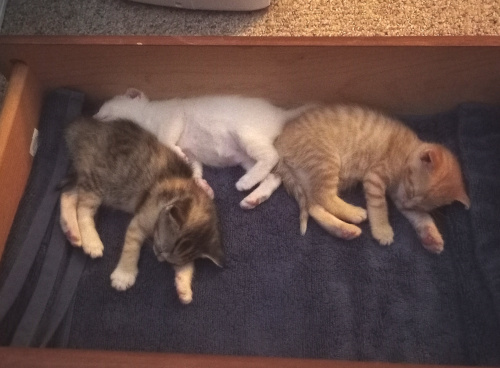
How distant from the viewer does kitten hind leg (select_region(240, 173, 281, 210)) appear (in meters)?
1.46

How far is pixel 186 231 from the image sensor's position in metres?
1.29

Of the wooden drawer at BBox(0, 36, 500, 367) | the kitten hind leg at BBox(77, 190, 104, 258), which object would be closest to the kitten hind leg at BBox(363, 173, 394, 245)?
the wooden drawer at BBox(0, 36, 500, 367)

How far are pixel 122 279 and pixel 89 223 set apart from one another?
0.61 ft

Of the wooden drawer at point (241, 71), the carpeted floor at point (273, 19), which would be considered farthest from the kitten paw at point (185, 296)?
the carpeted floor at point (273, 19)

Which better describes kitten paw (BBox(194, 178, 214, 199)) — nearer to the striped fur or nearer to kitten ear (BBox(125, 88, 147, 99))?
the striped fur

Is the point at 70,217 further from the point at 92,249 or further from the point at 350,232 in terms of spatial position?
the point at 350,232

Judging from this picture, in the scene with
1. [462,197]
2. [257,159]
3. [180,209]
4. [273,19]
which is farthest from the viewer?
[273,19]

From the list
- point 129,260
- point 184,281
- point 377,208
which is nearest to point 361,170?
point 377,208

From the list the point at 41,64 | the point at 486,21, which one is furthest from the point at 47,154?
the point at 486,21

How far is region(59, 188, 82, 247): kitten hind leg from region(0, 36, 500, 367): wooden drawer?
125mm

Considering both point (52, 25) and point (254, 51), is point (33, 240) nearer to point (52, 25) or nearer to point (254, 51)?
point (254, 51)

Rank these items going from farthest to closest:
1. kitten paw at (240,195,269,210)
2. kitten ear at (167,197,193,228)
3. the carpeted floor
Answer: the carpeted floor → kitten paw at (240,195,269,210) → kitten ear at (167,197,193,228)

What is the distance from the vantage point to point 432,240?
4.55 ft

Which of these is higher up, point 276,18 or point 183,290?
point 276,18
